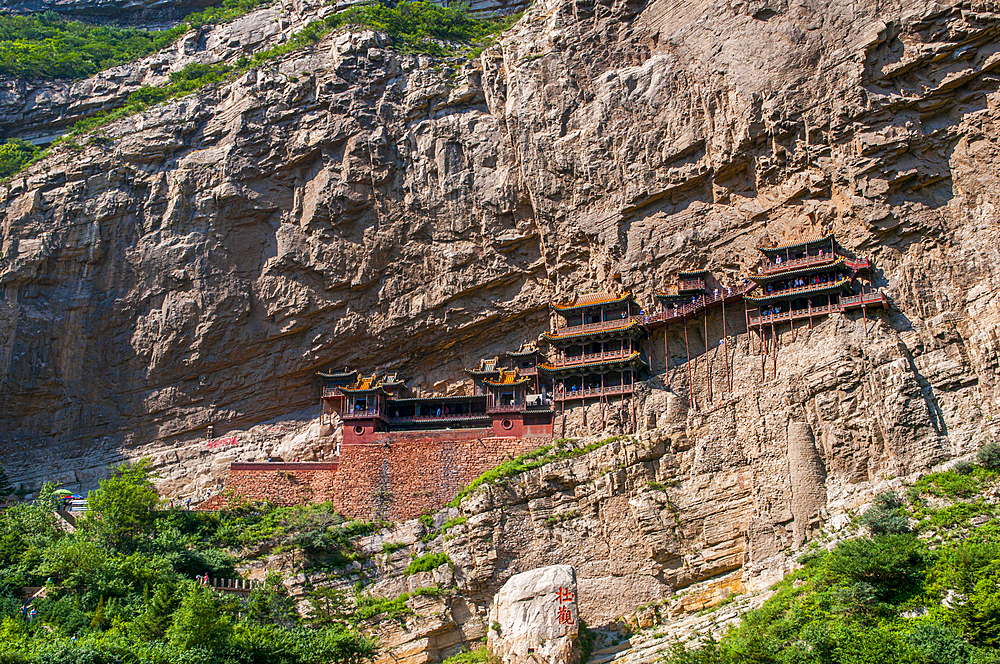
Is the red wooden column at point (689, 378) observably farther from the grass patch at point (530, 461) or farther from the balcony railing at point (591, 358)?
the grass patch at point (530, 461)

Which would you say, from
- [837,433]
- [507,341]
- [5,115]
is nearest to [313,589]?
[507,341]

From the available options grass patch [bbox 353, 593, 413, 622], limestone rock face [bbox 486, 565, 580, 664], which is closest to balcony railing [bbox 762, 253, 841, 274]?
limestone rock face [bbox 486, 565, 580, 664]

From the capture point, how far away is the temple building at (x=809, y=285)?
109 ft

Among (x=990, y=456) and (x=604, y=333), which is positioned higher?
(x=604, y=333)

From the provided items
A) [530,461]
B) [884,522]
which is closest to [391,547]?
[530,461]

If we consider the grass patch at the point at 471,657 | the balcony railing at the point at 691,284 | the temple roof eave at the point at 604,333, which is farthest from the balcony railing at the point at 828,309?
the grass patch at the point at 471,657

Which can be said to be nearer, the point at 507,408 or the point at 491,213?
the point at 507,408

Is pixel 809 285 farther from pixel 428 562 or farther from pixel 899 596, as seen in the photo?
pixel 428 562

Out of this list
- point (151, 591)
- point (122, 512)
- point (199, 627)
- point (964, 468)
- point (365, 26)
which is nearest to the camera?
point (199, 627)

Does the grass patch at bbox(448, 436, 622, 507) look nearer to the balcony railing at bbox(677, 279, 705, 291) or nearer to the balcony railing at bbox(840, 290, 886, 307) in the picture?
the balcony railing at bbox(677, 279, 705, 291)

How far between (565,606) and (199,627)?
10906 mm

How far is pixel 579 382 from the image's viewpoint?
123 feet

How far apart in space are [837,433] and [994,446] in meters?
4.78

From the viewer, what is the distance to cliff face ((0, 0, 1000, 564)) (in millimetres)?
33562
